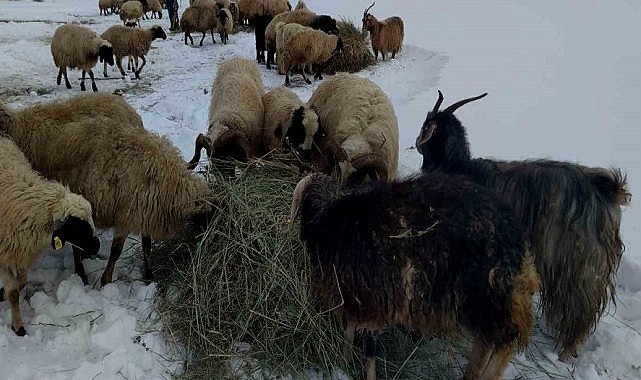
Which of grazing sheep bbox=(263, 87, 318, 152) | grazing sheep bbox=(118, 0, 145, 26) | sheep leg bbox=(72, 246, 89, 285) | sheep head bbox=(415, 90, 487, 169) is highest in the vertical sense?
sheep head bbox=(415, 90, 487, 169)

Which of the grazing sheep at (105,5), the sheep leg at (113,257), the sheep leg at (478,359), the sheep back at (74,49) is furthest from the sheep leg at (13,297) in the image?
the grazing sheep at (105,5)

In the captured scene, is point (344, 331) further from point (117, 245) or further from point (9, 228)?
point (9, 228)

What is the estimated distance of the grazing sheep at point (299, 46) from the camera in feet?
38.0

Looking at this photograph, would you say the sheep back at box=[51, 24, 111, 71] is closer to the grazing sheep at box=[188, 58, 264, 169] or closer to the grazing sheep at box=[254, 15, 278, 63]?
the grazing sheep at box=[188, 58, 264, 169]

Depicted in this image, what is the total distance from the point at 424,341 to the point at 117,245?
2.83 m

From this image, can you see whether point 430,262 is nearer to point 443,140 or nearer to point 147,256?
point 443,140

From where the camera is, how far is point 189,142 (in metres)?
7.64

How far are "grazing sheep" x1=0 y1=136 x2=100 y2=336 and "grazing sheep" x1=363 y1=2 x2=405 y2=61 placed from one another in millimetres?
11867

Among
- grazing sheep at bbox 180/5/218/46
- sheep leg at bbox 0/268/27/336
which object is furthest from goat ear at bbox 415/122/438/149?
grazing sheep at bbox 180/5/218/46

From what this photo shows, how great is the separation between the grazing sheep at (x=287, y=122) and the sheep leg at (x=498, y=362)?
3132mm

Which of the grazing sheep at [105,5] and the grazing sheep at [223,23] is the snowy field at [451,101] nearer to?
the grazing sheep at [223,23]

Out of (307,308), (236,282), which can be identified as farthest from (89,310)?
(307,308)

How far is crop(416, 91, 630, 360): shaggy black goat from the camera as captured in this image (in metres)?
3.93

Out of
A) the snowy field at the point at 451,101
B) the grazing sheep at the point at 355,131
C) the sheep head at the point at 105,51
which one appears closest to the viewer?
the snowy field at the point at 451,101
